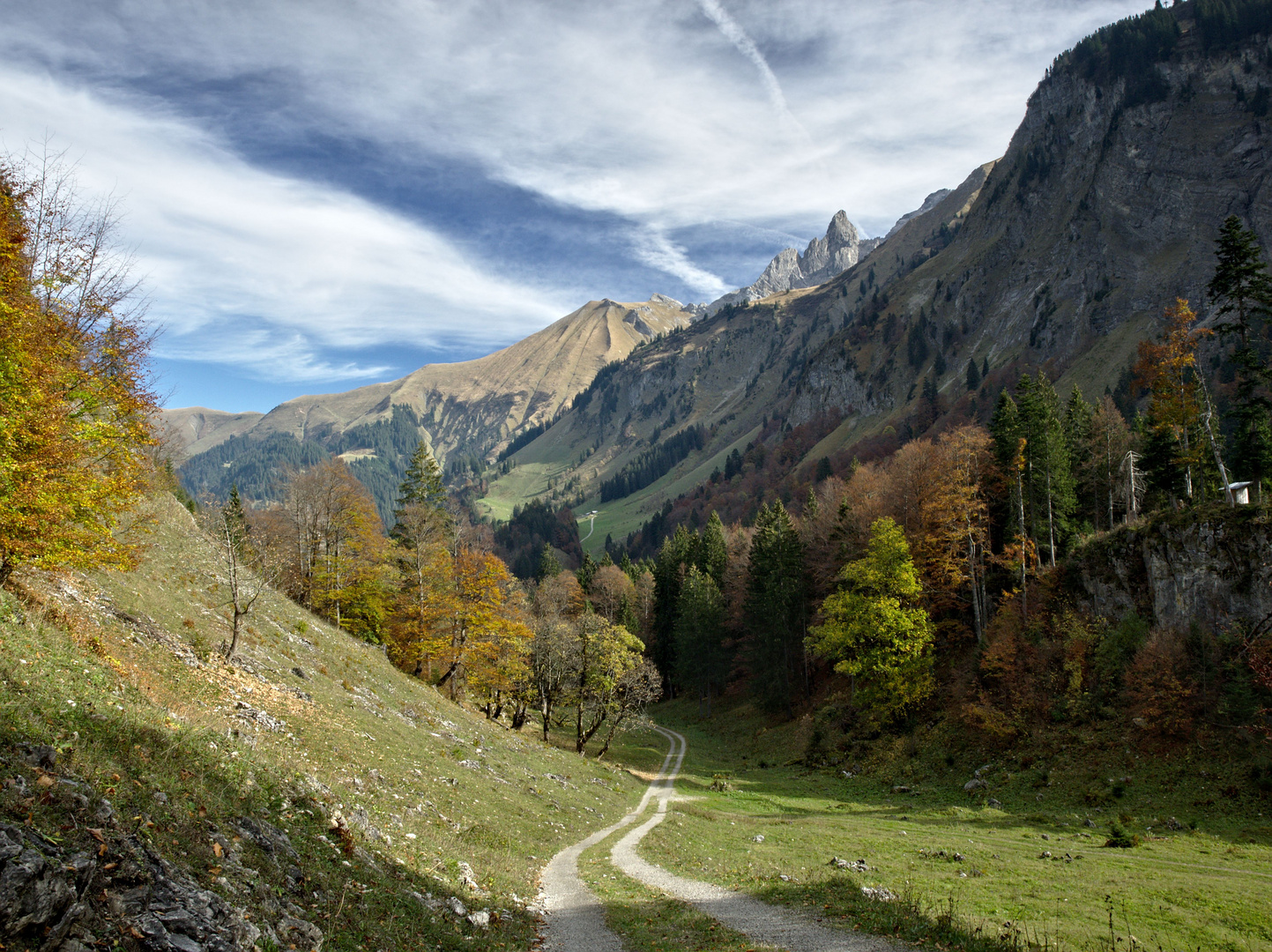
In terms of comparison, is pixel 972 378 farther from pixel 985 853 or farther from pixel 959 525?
pixel 985 853

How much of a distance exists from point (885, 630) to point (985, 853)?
20.5 m

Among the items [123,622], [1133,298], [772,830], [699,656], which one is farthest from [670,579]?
[1133,298]

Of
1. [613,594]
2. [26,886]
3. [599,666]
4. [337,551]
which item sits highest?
[337,551]

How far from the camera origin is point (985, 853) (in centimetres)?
2247

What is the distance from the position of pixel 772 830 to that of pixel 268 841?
81.4 ft

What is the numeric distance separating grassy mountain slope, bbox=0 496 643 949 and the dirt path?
0.80 metres

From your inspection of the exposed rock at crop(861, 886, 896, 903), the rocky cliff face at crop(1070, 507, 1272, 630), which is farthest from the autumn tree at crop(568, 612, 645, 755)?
the rocky cliff face at crop(1070, 507, 1272, 630)

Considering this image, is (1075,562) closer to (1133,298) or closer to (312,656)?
(312,656)

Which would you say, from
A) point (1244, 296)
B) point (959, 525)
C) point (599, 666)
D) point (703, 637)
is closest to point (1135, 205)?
point (959, 525)

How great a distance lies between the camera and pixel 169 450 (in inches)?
2080

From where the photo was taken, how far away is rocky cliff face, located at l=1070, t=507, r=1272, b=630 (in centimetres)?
3128

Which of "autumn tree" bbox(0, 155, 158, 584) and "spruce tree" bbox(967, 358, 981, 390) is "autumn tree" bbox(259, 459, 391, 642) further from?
"spruce tree" bbox(967, 358, 981, 390)

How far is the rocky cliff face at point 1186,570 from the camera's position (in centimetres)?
3128

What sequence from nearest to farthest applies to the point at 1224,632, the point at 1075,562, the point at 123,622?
the point at 123,622 < the point at 1224,632 < the point at 1075,562
